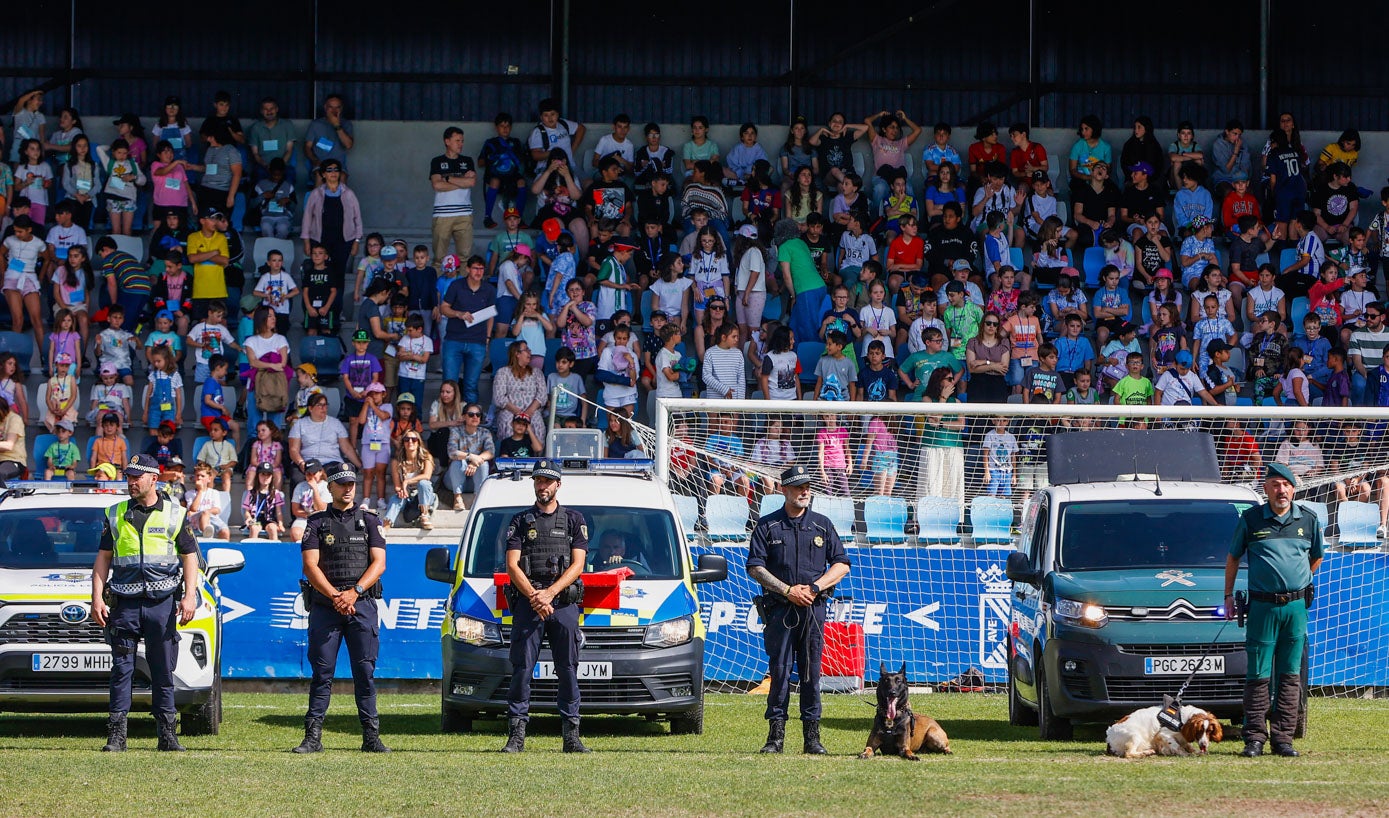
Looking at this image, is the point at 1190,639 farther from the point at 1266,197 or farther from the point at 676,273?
the point at 1266,197

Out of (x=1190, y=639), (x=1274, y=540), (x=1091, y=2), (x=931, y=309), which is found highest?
(x=1091, y=2)

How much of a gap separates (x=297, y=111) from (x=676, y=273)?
7.97 metres

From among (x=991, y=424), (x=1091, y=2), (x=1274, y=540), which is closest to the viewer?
(x=1274, y=540)

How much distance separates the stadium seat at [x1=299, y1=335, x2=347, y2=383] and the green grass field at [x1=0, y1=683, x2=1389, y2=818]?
9.15m

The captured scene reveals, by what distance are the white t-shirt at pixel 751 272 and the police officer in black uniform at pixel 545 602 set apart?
35.8 feet

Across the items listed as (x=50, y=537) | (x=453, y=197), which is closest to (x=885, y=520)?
(x=50, y=537)

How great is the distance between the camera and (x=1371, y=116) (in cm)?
Result: 2819

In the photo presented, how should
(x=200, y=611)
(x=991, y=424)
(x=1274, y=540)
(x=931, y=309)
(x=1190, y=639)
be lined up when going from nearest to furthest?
(x=1274, y=540) → (x=1190, y=639) → (x=200, y=611) → (x=991, y=424) → (x=931, y=309)

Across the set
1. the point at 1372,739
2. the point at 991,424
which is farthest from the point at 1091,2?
the point at 1372,739

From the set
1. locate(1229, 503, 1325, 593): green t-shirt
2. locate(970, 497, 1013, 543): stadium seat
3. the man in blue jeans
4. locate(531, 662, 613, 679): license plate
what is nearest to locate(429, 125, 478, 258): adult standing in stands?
the man in blue jeans

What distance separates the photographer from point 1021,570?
42.4ft

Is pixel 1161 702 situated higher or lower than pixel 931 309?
lower

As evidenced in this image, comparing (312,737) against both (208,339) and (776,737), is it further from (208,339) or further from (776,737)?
(208,339)

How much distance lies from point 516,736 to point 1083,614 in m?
3.94
